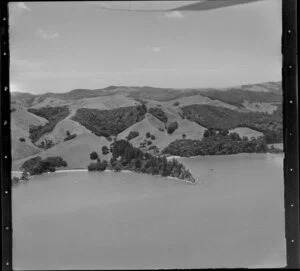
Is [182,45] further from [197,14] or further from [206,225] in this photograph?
[206,225]

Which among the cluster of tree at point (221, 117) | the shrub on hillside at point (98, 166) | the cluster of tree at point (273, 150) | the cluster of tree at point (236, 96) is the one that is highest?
the cluster of tree at point (236, 96)

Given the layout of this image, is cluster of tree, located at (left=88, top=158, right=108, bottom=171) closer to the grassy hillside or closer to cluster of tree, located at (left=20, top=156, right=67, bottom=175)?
the grassy hillside

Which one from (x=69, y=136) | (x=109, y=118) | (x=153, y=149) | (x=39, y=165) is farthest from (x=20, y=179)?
(x=153, y=149)

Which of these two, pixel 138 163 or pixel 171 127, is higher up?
pixel 171 127

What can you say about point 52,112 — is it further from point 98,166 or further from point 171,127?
point 171,127

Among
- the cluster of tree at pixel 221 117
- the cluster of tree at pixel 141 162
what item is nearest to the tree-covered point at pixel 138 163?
the cluster of tree at pixel 141 162

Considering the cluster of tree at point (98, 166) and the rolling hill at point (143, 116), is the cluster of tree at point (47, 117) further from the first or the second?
the cluster of tree at point (98, 166)

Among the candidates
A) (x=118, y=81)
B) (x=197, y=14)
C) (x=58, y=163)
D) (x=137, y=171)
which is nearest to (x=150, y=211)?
(x=137, y=171)
